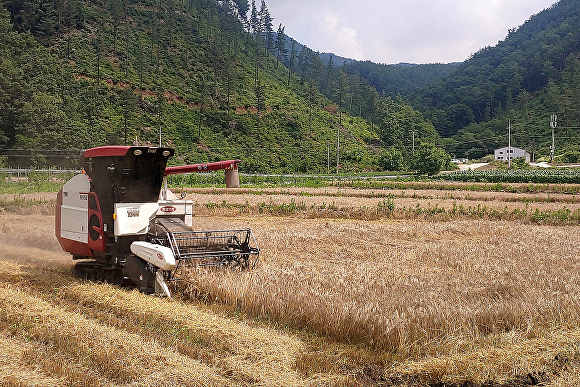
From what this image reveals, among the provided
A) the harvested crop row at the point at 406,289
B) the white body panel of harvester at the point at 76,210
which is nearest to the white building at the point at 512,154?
the harvested crop row at the point at 406,289

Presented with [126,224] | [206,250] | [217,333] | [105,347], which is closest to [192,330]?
[217,333]

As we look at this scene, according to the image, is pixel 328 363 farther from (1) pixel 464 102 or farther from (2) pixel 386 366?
(1) pixel 464 102

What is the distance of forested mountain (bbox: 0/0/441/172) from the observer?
166 ft

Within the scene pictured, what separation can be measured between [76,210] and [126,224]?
4.71 ft

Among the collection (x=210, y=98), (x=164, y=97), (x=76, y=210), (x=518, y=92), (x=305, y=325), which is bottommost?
(x=305, y=325)

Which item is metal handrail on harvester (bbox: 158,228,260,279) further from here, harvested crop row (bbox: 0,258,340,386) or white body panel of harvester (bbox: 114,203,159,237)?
harvested crop row (bbox: 0,258,340,386)

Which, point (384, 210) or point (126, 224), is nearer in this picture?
point (126, 224)

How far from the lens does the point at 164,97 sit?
72.5 m

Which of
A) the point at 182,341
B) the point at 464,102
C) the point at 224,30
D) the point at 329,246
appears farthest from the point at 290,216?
the point at 464,102

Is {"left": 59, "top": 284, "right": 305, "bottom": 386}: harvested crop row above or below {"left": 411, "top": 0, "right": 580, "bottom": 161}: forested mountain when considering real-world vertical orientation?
below

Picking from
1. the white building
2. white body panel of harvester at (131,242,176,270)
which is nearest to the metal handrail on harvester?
white body panel of harvester at (131,242,176,270)

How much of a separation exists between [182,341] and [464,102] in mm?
155737

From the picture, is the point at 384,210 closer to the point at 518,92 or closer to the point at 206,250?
the point at 206,250

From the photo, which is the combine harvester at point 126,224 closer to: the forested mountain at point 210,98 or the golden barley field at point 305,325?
the golden barley field at point 305,325
